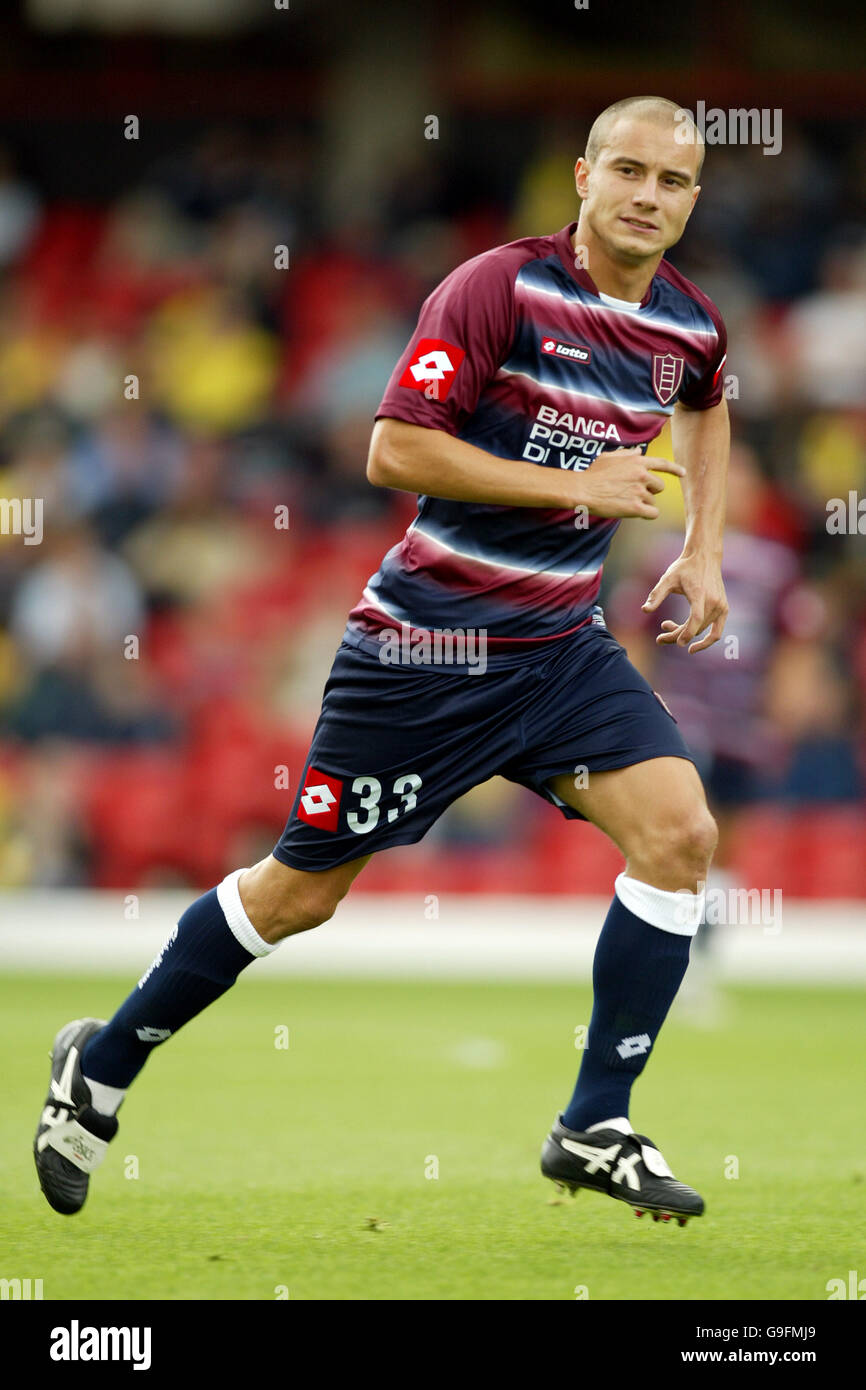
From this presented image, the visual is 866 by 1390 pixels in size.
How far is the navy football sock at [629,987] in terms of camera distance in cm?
452

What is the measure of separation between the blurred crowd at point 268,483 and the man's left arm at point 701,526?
428 centimetres

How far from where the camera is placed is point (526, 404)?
455 cm

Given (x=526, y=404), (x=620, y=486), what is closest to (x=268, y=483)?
(x=526, y=404)

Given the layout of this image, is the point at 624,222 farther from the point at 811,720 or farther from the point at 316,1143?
Answer: the point at 811,720

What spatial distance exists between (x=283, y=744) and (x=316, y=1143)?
6.31 metres

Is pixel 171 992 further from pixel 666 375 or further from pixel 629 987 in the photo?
pixel 666 375

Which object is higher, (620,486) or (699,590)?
(620,486)

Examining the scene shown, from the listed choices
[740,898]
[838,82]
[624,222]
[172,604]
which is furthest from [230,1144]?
[838,82]

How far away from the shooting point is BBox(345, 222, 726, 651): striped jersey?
441 cm

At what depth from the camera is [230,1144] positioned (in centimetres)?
568

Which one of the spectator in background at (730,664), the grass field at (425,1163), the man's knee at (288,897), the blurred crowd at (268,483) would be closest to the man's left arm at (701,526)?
the man's knee at (288,897)

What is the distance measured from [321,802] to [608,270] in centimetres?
138

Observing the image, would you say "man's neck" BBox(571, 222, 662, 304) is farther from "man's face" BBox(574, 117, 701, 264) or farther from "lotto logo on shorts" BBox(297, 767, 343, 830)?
"lotto logo on shorts" BBox(297, 767, 343, 830)

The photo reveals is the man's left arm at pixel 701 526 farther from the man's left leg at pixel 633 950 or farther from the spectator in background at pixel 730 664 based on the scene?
the spectator in background at pixel 730 664
